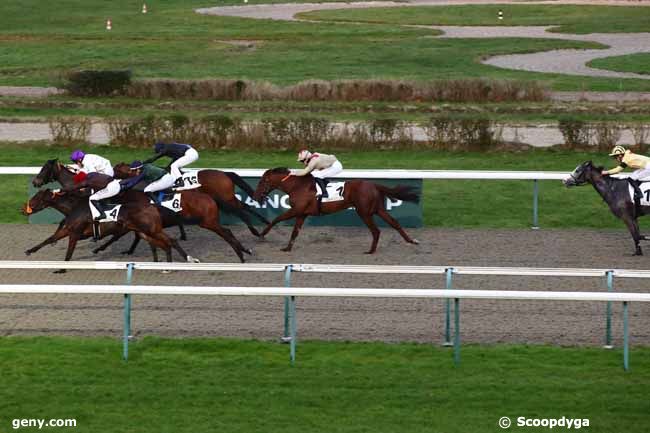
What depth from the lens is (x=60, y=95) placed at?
30422 mm

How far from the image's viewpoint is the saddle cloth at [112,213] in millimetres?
13969

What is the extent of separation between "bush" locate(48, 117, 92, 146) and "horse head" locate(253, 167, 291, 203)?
25.1 feet

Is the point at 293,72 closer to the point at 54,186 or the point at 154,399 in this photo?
the point at 54,186

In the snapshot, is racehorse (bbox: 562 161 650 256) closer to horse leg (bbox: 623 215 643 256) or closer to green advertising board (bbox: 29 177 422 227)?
horse leg (bbox: 623 215 643 256)

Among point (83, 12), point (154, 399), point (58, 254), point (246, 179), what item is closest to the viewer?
point (154, 399)

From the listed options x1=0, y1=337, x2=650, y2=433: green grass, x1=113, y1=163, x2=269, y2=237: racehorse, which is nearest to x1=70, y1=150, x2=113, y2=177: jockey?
x1=113, y1=163, x2=269, y2=237: racehorse

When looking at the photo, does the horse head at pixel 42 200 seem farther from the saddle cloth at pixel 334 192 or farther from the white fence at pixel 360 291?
the white fence at pixel 360 291

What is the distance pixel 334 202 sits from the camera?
50.5 ft

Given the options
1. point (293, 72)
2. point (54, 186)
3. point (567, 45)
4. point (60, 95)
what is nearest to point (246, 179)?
point (54, 186)

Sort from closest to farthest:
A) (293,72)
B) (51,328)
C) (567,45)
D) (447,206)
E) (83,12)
Result: (51,328) < (447,206) < (293,72) < (567,45) < (83,12)

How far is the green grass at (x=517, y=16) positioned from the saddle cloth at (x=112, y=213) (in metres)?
34.4

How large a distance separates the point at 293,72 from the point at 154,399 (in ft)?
90.2

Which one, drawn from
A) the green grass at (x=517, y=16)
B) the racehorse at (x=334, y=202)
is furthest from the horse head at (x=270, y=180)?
the green grass at (x=517, y=16)

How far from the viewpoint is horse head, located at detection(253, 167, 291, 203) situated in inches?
613
